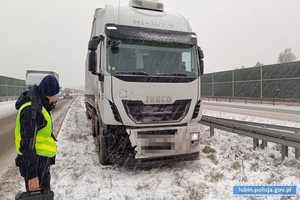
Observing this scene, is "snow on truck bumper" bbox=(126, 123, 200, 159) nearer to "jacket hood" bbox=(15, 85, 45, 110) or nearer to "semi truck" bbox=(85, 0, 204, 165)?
"semi truck" bbox=(85, 0, 204, 165)

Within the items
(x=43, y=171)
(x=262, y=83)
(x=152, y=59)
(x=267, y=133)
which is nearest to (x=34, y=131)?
(x=43, y=171)

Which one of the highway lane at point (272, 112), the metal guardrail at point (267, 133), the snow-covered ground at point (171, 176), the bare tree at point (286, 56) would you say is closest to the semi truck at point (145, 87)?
the snow-covered ground at point (171, 176)

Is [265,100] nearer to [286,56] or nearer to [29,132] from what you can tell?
[29,132]

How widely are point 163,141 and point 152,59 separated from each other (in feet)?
5.81

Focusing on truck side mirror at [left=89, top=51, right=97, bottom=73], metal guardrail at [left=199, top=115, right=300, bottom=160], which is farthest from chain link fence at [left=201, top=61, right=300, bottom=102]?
truck side mirror at [left=89, top=51, right=97, bottom=73]

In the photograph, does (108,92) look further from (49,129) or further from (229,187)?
(229,187)

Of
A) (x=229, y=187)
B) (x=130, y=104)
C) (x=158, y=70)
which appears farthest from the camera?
(x=158, y=70)

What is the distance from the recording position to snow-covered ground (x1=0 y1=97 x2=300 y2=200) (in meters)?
3.71

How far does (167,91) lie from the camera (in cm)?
443

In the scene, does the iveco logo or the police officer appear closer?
the police officer

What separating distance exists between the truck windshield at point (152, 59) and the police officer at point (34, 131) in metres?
1.98

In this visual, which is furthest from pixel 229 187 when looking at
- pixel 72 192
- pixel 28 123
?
pixel 28 123

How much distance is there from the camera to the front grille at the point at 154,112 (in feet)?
13.9

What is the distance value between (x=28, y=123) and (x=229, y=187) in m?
3.47
